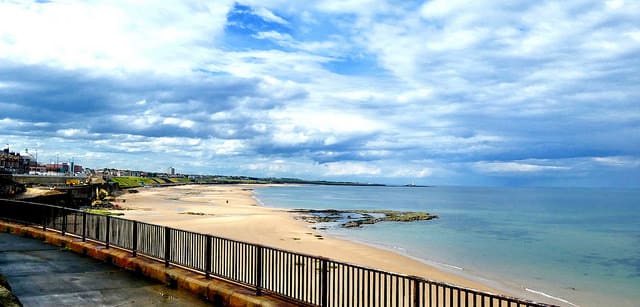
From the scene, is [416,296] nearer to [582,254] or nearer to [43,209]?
[43,209]

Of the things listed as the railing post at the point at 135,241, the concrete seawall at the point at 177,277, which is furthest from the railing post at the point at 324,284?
the railing post at the point at 135,241

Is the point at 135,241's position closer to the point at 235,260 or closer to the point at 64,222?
the point at 235,260

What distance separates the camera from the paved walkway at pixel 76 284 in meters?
9.66

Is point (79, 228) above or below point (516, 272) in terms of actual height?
above

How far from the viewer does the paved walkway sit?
966cm

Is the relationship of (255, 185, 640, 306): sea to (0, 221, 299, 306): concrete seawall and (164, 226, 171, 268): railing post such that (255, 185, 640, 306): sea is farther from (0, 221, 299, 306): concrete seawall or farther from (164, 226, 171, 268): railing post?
(164, 226, 171, 268): railing post

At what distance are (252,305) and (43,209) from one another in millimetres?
13304

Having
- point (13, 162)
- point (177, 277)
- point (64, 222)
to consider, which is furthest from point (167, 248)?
point (13, 162)

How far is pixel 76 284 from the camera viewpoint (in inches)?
428

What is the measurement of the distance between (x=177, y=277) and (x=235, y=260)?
1.36 metres

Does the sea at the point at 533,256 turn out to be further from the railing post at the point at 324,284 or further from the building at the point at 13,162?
the building at the point at 13,162

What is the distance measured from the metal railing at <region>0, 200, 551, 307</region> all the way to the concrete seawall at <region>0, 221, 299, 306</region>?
0.19m

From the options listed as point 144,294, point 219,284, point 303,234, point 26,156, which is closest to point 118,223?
point 144,294

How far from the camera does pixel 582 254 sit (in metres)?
37.0
